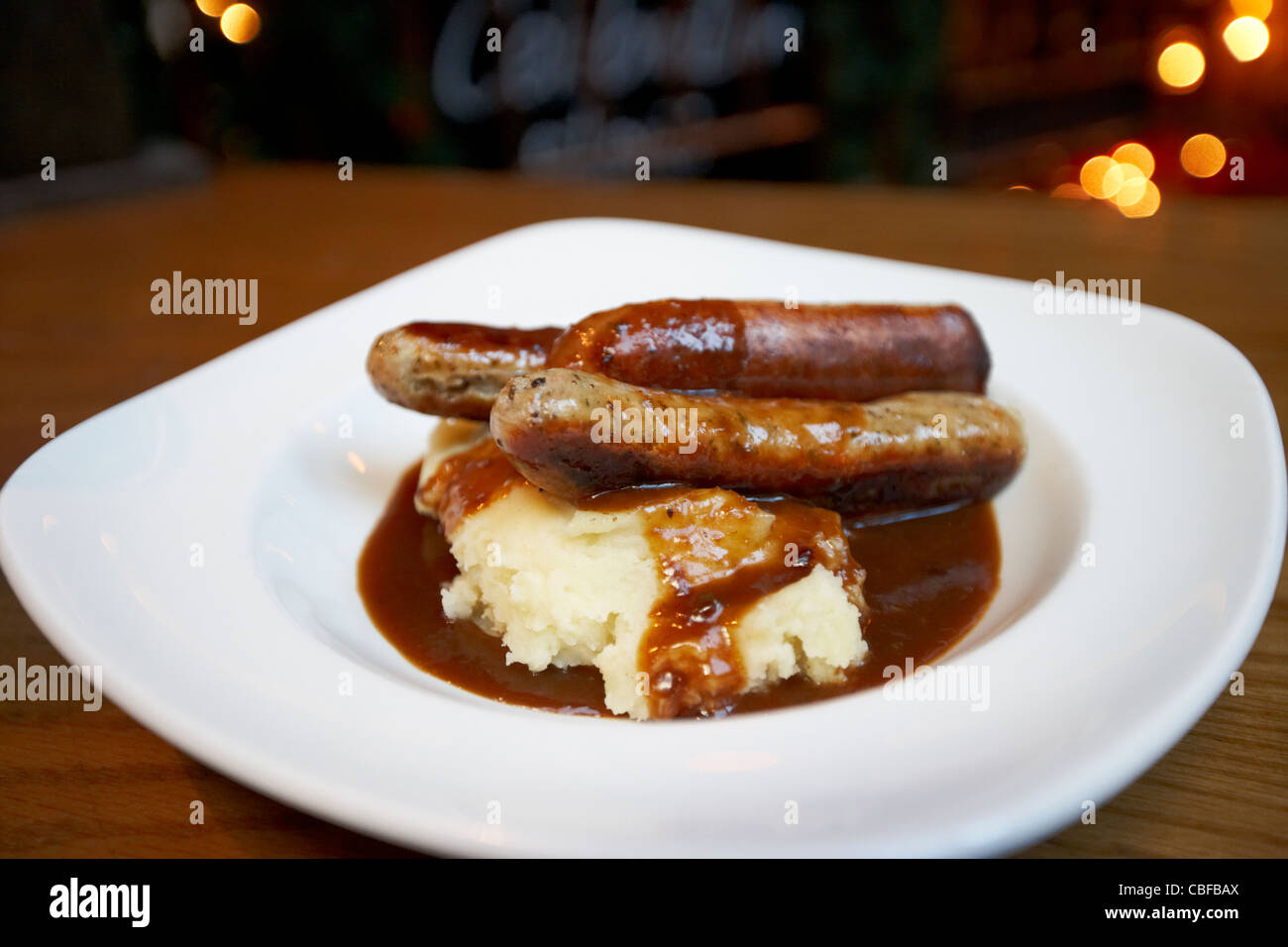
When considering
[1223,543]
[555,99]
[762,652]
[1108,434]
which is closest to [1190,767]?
[1223,543]

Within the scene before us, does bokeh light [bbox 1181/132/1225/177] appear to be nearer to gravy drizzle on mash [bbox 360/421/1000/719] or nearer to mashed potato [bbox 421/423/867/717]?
gravy drizzle on mash [bbox 360/421/1000/719]

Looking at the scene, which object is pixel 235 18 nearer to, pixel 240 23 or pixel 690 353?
pixel 240 23

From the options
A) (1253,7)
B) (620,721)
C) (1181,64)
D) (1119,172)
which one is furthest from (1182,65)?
(620,721)

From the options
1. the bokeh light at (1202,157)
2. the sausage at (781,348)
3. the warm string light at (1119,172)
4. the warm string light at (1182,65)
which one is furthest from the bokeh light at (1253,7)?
the sausage at (781,348)

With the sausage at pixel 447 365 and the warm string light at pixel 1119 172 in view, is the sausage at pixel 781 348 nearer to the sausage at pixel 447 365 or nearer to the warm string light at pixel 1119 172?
the sausage at pixel 447 365

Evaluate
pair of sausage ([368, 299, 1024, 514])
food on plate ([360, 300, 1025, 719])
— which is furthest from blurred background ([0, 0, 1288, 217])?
food on plate ([360, 300, 1025, 719])
